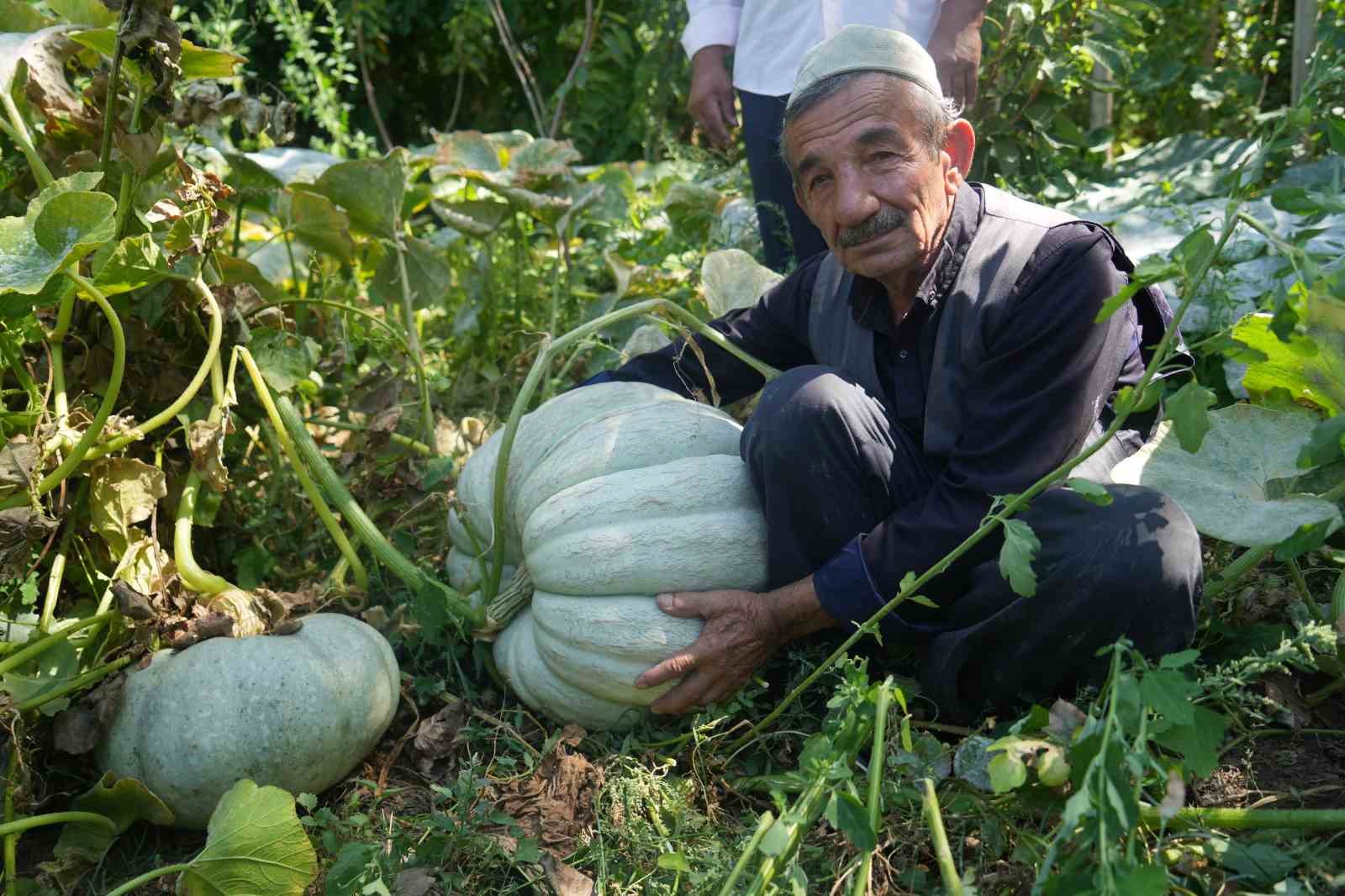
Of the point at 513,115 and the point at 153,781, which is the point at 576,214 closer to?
the point at 153,781

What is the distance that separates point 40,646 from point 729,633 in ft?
3.29

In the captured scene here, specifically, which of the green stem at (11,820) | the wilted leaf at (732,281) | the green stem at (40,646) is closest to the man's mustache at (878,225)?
the wilted leaf at (732,281)

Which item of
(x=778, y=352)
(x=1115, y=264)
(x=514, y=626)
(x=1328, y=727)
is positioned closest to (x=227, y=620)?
(x=514, y=626)

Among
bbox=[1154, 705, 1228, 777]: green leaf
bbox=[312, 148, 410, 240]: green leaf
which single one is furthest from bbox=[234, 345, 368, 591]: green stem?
bbox=[1154, 705, 1228, 777]: green leaf

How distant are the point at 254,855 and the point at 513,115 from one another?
Result: 5.74 metres

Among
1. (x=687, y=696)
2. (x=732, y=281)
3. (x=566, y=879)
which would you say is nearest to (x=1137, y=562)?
(x=687, y=696)

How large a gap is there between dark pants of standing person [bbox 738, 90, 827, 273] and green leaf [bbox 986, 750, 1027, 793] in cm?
163

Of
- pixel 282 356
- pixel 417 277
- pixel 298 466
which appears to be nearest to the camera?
pixel 298 466

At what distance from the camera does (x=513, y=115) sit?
6805 mm

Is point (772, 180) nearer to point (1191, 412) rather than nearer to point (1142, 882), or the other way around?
point (1191, 412)

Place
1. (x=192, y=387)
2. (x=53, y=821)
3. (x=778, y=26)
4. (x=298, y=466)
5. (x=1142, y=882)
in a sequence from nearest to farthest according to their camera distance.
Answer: (x=1142, y=882) < (x=53, y=821) < (x=192, y=387) < (x=298, y=466) < (x=778, y=26)

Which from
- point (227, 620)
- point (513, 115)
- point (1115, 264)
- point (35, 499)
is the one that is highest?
point (1115, 264)

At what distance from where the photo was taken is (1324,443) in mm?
1397

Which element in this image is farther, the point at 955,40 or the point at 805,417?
the point at 955,40
